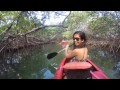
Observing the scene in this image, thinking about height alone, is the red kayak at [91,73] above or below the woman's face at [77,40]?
below

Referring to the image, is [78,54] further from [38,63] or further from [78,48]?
[38,63]

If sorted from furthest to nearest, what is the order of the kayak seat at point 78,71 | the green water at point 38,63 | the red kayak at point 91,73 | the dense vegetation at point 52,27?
the green water at point 38,63 < the dense vegetation at point 52,27 < the red kayak at point 91,73 < the kayak seat at point 78,71

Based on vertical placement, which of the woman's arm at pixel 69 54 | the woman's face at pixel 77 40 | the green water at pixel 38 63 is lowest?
the green water at pixel 38 63

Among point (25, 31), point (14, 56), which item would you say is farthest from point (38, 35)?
point (14, 56)

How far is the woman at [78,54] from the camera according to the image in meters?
3.28

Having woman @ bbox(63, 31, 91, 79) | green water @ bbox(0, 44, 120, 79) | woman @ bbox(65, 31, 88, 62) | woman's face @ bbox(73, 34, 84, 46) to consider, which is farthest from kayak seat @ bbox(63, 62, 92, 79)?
green water @ bbox(0, 44, 120, 79)

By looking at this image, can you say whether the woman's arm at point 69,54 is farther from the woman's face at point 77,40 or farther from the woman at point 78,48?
the woman's face at point 77,40

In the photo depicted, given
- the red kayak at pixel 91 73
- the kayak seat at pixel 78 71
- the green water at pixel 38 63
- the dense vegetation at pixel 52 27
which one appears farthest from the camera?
the green water at pixel 38 63

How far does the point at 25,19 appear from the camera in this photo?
13.6 ft

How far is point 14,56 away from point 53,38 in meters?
1.41

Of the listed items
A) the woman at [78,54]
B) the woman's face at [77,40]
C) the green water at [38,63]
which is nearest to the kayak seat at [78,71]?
the woman at [78,54]

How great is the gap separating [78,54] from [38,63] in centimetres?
148
